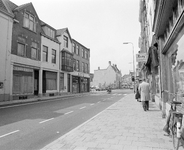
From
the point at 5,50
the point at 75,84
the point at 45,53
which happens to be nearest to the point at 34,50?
the point at 45,53

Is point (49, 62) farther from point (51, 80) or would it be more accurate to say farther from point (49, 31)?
point (49, 31)

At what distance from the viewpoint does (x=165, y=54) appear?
7.14m

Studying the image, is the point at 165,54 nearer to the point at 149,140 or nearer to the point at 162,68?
the point at 162,68

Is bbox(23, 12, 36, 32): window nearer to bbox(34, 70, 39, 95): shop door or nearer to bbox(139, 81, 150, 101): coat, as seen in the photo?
bbox(34, 70, 39, 95): shop door

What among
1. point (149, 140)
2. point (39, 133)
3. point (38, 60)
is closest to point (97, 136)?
point (149, 140)

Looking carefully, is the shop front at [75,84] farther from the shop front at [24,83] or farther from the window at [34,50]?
the window at [34,50]

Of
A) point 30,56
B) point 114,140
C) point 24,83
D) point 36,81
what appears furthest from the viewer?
point 36,81

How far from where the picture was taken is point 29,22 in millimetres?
20406

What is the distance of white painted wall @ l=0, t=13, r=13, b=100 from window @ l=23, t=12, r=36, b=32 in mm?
2935

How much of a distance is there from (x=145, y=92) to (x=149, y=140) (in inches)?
213

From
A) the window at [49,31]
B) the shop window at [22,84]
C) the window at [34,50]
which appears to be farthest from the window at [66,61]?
the shop window at [22,84]

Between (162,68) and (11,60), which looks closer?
(162,68)

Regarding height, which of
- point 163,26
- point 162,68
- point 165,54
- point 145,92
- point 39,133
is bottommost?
point 39,133

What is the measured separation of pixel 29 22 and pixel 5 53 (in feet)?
20.7
